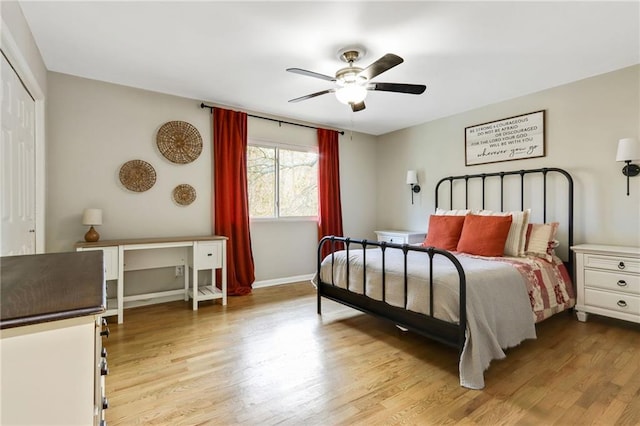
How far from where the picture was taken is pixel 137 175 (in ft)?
11.2

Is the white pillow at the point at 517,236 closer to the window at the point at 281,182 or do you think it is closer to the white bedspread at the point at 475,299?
the white bedspread at the point at 475,299

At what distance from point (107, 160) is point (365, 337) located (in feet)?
10.1

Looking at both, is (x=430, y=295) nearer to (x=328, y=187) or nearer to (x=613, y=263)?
(x=613, y=263)

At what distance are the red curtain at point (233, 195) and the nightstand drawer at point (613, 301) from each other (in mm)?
3501

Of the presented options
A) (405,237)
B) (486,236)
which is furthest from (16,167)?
(405,237)

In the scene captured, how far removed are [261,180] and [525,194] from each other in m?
3.23

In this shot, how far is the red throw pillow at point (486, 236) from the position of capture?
300 centimetres

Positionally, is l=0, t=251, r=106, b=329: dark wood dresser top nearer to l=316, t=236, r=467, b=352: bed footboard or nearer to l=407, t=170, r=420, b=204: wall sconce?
l=316, t=236, r=467, b=352: bed footboard

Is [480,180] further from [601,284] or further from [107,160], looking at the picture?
[107,160]

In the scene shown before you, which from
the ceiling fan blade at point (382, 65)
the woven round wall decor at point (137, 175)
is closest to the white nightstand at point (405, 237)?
the ceiling fan blade at point (382, 65)

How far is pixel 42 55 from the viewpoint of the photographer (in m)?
2.69

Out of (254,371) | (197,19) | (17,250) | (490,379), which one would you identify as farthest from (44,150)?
(490,379)

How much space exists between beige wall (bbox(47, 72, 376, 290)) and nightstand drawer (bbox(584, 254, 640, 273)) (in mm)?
3453

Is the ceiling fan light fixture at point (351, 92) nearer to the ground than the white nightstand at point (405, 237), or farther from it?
farther from it
